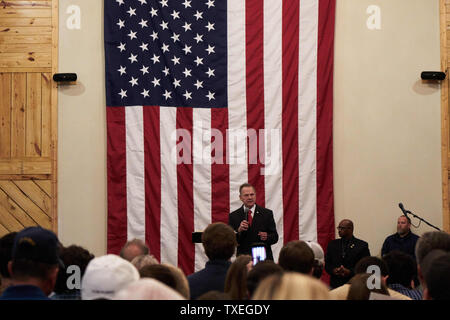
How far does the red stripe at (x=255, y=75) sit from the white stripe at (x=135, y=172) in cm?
143

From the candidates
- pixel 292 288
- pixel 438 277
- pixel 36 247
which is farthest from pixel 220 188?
pixel 292 288

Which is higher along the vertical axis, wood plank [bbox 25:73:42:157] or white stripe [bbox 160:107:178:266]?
wood plank [bbox 25:73:42:157]

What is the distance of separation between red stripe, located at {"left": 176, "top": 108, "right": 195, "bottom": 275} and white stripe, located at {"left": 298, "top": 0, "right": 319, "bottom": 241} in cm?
144

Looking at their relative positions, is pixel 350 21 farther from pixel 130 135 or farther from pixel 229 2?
pixel 130 135

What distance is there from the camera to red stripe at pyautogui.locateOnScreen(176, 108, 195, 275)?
331 inches

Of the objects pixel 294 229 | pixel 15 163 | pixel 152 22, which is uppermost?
pixel 152 22

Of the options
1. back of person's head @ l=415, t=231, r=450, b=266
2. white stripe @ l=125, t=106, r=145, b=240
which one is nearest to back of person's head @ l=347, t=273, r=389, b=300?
back of person's head @ l=415, t=231, r=450, b=266

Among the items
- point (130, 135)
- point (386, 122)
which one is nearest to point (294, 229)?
point (386, 122)

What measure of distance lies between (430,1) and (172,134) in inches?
155

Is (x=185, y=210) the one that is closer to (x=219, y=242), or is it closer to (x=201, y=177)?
(x=201, y=177)

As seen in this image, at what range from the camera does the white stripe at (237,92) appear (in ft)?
28.0

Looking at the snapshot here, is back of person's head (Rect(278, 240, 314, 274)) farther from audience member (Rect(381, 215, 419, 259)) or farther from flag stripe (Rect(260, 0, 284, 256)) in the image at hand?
audience member (Rect(381, 215, 419, 259))

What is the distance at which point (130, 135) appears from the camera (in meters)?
8.50

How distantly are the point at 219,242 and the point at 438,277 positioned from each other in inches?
70.0
